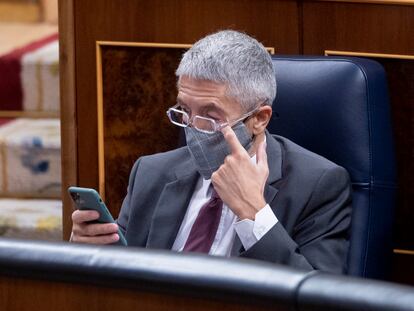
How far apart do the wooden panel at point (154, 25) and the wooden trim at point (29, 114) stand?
506 millimetres

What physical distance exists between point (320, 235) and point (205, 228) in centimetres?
16

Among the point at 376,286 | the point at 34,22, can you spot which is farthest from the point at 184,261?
the point at 34,22

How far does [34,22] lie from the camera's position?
8.90 feet

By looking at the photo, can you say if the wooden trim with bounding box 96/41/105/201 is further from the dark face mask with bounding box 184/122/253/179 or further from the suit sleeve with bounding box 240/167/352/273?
the suit sleeve with bounding box 240/167/352/273

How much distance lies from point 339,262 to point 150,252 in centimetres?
59

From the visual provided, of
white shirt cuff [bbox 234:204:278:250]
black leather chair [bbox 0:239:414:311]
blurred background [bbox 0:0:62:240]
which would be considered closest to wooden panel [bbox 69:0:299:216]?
blurred background [bbox 0:0:62:240]

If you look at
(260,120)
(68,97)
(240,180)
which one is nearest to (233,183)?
(240,180)

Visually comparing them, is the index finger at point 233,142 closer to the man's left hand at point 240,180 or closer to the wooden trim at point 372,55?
the man's left hand at point 240,180

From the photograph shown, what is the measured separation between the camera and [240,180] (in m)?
1.40

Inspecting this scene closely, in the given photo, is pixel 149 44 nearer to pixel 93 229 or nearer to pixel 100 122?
pixel 100 122

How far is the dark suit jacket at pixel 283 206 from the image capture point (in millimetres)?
1379

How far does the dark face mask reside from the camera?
4.81 feet

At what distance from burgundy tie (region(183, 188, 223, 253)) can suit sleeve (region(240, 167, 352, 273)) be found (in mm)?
94

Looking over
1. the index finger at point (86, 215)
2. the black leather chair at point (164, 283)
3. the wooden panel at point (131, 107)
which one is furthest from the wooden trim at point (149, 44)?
the black leather chair at point (164, 283)
